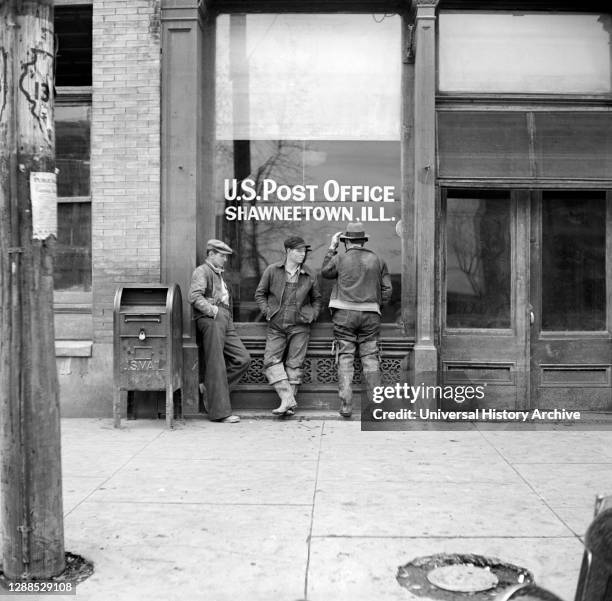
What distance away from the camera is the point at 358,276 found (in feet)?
27.2

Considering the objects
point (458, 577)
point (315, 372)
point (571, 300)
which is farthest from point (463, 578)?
point (571, 300)

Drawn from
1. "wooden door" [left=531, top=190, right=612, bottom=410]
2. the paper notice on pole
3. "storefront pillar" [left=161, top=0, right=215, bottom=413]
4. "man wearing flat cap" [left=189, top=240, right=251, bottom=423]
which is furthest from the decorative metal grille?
the paper notice on pole

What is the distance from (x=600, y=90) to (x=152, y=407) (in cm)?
673

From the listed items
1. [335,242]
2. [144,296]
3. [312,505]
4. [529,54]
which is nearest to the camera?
[312,505]

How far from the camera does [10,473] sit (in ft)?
12.5

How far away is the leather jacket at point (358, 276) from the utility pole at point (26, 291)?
15.8 feet

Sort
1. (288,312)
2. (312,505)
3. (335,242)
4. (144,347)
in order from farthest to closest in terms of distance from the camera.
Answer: (335,242) → (288,312) → (144,347) → (312,505)

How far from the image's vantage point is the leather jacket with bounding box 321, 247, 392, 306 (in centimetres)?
827

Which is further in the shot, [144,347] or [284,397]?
[284,397]

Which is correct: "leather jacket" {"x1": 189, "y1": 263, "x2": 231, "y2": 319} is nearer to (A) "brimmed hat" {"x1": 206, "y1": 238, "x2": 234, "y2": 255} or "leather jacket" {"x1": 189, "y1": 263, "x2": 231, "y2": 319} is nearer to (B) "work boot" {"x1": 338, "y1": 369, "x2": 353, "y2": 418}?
(A) "brimmed hat" {"x1": 206, "y1": 238, "x2": 234, "y2": 255}

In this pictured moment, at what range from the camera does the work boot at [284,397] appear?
821 cm

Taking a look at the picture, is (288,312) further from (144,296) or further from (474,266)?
(474,266)

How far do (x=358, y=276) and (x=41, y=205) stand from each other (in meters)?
4.97

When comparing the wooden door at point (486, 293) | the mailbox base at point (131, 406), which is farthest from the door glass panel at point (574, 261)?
the mailbox base at point (131, 406)
